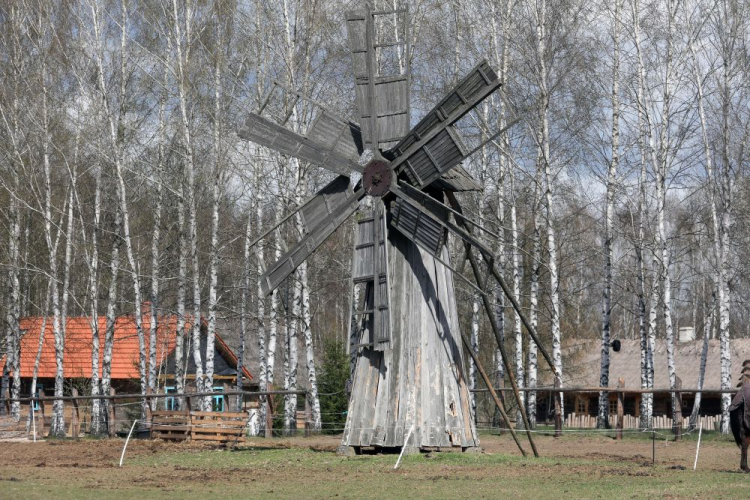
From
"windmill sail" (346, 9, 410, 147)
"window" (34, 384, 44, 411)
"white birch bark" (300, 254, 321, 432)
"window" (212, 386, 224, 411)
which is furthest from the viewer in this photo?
"window" (212, 386, 224, 411)

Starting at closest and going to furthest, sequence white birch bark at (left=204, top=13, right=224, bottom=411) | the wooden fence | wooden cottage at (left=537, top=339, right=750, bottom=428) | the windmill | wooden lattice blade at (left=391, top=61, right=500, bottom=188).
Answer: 1. wooden lattice blade at (left=391, top=61, right=500, bottom=188)
2. the windmill
3. white birch bark at (left=204, top=13, right=224, bottom=411)
4. the wooden fence
5. wooden cottage at (left=537, top=339, right=750, bottom=428)

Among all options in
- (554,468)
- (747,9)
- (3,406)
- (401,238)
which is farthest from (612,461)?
(3,406)

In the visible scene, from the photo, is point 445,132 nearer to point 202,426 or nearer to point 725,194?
point 202,426

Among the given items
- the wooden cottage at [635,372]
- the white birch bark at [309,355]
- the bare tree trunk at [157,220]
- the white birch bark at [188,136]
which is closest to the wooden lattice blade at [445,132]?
the white birch bark at [309,355]

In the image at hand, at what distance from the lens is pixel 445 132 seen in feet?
58.9

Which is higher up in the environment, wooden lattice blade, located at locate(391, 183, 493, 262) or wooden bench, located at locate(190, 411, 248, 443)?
wooden lattice blade, located at locate(391, 183, 493, 262)

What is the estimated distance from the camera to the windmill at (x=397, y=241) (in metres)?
18.2

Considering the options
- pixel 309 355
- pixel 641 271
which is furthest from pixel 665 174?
pixel 309 355

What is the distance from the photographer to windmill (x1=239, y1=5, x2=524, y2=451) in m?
18.2

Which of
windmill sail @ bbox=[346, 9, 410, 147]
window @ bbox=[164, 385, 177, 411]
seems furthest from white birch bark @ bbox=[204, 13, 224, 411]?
Answer: window @ bbox=[164, 385, 177, 411]

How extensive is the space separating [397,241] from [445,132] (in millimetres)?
2311

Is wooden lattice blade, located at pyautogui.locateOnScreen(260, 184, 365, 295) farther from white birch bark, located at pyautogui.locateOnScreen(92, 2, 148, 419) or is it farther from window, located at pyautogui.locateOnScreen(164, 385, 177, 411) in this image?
window, located at pyautogui.locateOnScreen(164, 385, 177, 411)

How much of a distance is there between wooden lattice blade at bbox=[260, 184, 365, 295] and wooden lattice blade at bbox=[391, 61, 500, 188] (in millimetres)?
1312

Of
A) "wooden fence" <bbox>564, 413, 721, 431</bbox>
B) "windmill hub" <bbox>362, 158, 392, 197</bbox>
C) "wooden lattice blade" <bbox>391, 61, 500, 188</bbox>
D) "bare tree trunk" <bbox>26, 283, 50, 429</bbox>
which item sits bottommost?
"wooden fence" <bbox>564, 413, 721, 431</bbox>
